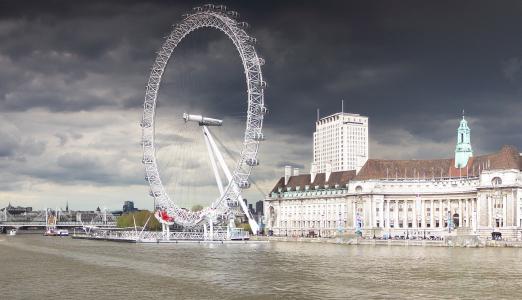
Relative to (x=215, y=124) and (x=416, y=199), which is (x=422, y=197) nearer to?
(x=416, y=199)

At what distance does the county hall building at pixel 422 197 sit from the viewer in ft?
419

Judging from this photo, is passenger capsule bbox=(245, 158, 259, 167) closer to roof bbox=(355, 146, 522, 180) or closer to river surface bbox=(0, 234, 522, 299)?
river surface bbox=(0, 234, 522, 299)

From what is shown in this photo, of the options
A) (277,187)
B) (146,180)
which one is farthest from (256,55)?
(277,187)

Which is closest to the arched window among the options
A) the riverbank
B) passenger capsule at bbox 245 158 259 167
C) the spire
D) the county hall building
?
the county hall building

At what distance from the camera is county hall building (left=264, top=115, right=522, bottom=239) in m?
128

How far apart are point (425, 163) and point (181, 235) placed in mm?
57738

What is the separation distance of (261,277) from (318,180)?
379ft

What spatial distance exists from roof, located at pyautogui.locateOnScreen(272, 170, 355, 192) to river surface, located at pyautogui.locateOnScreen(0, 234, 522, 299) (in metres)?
82.9

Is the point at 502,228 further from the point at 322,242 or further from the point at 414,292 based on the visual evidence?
the point at 414,292

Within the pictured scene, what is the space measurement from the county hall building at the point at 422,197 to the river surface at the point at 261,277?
54.7 metres

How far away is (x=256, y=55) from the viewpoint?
3733 inches

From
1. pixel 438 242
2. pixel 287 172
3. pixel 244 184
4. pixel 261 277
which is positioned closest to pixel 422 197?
pixel 438 242

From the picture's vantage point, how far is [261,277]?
53.5 meters

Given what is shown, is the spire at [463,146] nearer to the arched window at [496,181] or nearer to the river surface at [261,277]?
the arched window at [496,181]
